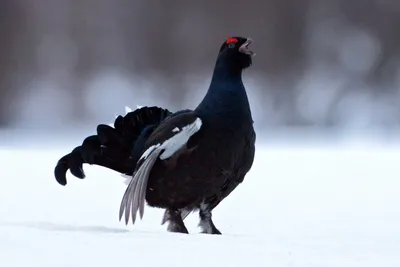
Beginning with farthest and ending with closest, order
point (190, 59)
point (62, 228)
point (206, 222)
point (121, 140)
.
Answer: point (190, 59) < point (121, 140) < point (206, 222) < point (62, 228)

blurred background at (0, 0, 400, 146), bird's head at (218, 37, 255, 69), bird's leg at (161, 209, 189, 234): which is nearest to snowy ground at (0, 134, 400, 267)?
bird's leg at (161, 209, 189, 234)

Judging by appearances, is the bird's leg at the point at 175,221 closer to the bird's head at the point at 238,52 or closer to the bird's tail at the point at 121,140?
the bird's tail at the point at 121,140

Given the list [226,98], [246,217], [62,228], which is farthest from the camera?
[246,217]

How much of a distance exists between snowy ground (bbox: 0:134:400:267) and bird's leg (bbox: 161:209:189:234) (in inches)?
5.1

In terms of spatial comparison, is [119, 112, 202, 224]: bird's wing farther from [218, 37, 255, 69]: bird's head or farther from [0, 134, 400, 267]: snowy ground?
[218, 37, 255, 69]: bird's head

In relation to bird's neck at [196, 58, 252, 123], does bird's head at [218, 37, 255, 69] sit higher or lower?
higher

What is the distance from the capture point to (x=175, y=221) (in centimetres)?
471

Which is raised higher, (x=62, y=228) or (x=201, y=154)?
(x=201, y=154)

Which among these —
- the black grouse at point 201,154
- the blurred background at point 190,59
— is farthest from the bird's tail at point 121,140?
the blurred background at point 190,59

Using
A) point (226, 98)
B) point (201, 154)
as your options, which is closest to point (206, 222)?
point (201, 154)

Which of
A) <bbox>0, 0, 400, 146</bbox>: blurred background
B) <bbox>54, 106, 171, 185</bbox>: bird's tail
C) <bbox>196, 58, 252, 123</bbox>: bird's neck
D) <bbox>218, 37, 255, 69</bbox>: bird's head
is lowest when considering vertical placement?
<bbox>0, 0, 400, 146</bbox>: blurred background

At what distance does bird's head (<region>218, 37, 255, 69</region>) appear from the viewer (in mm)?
4828

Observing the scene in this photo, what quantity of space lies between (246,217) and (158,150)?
1.26 meters

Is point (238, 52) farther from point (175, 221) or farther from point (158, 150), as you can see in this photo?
point (175, 221)
